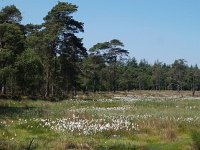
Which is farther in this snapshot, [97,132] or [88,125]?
[88,125]

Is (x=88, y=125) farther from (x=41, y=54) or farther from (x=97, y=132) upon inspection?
(x=41, y=54)

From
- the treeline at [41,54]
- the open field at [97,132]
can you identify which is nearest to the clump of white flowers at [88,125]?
the open field at [97,132]

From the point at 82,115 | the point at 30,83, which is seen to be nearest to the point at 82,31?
the point at 30,83

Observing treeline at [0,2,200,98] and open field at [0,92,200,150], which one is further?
treeline at [0,2,200,98]

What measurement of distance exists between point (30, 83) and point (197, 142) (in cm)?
3888

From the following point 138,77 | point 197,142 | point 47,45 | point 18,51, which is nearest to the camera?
point 197,142

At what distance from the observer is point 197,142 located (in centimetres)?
1723

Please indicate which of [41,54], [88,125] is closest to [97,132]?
[88,125]

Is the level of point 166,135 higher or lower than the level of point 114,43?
lower

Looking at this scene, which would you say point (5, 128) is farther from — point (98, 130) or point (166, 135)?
point (166, 135)

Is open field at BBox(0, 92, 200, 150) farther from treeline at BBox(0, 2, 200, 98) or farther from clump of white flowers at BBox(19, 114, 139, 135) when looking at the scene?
treeline at BBox(0, 2, 200, 98)

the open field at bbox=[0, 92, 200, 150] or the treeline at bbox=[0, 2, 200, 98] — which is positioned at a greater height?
the treeline at bbox=[0, 2, 200, 98]

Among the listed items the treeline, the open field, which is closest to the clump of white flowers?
the open field

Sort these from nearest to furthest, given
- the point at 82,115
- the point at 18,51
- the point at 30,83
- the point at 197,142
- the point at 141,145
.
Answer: the point at 197,142 → the point at 141,145 → the point at 82,115 → the point at 18,51 → the point at 30,83
